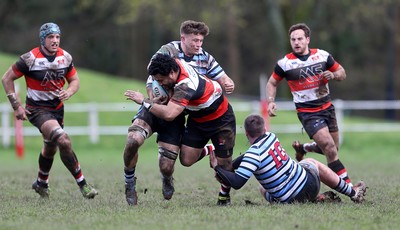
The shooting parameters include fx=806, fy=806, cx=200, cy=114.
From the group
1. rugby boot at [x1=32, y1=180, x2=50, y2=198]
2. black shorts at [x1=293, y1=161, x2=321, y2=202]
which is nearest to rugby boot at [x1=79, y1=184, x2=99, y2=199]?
rugby boot at [x1=32, y1=180, x2=50, y2=198]

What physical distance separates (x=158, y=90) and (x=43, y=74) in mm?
2011

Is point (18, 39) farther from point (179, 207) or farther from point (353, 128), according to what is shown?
point (179, 207)

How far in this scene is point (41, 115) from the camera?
1004 centimetres

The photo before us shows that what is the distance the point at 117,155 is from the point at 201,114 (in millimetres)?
12388

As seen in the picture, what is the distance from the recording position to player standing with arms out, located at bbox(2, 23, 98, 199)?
9867mm

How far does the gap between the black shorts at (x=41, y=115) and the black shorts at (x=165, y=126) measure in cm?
158

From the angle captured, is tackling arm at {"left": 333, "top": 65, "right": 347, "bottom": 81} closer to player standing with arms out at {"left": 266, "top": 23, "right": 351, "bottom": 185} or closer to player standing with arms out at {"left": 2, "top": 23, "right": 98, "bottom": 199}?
player standing with arms out at {"left": 266, "top": 23, "right": 351, "bottom": 185}

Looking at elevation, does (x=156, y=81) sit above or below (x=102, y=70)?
above

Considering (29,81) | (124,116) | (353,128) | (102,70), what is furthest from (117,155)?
(102,70)

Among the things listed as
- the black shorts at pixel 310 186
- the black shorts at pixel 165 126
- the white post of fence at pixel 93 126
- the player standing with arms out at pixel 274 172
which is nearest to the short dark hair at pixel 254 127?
the player standing with arms out at pixel 274 172

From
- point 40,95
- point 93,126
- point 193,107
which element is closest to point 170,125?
point 193,107

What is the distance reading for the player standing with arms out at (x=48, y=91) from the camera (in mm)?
9867

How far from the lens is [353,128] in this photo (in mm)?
23891

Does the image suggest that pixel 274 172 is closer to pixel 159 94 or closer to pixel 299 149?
A: pixel 159 94
